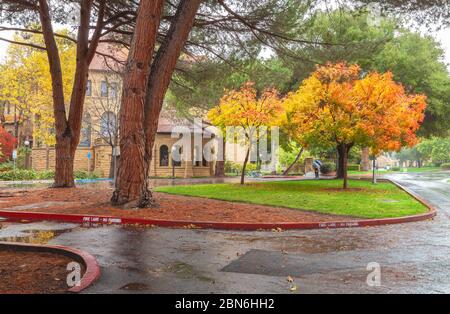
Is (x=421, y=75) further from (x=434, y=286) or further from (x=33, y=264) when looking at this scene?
(x=33, y=264)

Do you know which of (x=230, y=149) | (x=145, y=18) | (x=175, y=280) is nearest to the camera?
(x=175, y=280)

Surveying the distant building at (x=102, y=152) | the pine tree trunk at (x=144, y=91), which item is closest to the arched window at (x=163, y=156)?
the distant building at (x=102, y=152)

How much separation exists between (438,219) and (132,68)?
10.3 meters

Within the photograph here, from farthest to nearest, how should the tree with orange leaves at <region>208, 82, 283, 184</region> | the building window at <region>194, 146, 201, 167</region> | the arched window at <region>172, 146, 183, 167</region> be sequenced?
1. the building window at <region>194, 146, 201, 167</region>
2. the arched window at <region>172, 146, 183, 167</region>
3. the tree with orange leaves at <region>208, 82, 283, 184</region>

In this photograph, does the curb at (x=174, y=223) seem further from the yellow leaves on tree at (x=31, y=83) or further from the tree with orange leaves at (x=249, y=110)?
the yellow leaves on tree at (x=31, y=83)

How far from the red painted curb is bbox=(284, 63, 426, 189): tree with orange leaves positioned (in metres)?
15.5

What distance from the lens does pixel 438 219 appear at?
13602 millimetres

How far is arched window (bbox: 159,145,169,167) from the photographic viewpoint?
4719 cm

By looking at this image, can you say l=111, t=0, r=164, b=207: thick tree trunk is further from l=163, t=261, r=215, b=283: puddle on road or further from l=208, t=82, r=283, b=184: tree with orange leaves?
l=208, t=82, r=283, b=184: tree with orange leaves

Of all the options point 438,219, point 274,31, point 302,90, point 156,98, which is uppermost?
point 274,31

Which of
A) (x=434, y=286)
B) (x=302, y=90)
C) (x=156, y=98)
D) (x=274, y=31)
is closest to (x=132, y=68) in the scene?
(x=156, y=98)

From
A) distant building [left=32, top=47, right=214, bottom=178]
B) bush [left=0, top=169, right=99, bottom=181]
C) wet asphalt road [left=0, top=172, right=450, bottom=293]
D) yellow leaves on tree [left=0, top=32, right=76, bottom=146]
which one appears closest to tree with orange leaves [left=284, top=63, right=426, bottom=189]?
wet asphalt road [left=0, top=172, right=450, bottom=293]

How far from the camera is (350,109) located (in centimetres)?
2019

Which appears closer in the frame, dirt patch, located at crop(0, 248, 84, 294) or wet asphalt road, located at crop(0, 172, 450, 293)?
dirt patch, located at crop(0, 248, 84, 294)
